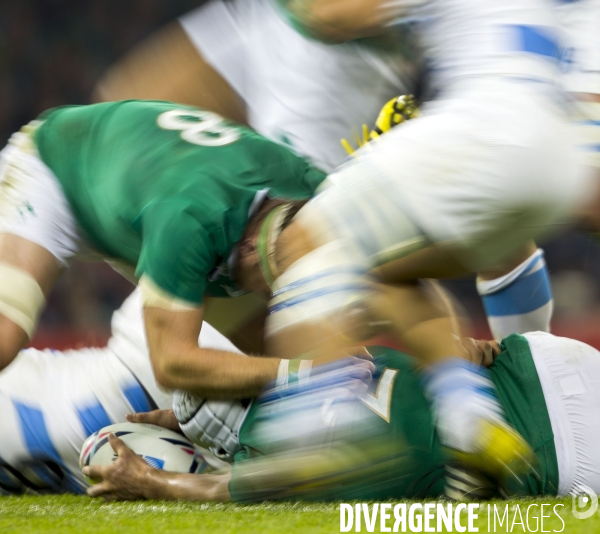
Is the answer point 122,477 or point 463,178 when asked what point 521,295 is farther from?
point 122,477

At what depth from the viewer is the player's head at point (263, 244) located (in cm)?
177

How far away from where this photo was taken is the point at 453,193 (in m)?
1.50

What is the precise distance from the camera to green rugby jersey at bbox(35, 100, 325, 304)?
1719 millimetres

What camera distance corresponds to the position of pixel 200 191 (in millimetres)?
1769

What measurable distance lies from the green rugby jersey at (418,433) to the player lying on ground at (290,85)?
0.72m

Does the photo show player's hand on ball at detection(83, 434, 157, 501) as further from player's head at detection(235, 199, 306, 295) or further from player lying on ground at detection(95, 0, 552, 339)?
player lying on ground at detection(95, 0, 552, 339)

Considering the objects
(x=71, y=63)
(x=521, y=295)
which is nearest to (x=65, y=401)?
(x=521, y=295)

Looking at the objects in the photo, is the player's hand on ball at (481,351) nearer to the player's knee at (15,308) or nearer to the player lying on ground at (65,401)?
the player lying on ground at (65,401)

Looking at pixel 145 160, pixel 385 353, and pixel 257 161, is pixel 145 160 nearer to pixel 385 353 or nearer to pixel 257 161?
pixel 257 161

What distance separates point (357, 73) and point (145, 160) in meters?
0.72

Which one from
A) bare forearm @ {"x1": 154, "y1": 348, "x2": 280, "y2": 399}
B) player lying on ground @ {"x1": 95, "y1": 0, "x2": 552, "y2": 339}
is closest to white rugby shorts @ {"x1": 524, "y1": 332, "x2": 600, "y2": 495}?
bare forearm @ {"x1": 154, "y1": 348, "x2": 280, "y2": 399}

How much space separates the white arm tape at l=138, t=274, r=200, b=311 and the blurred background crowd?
14.3ft

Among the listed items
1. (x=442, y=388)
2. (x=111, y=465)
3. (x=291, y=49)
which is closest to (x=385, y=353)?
(x=442, y=388)

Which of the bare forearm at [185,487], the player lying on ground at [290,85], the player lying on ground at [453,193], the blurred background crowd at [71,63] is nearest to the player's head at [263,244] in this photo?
the player lying on ground at [453,193]
